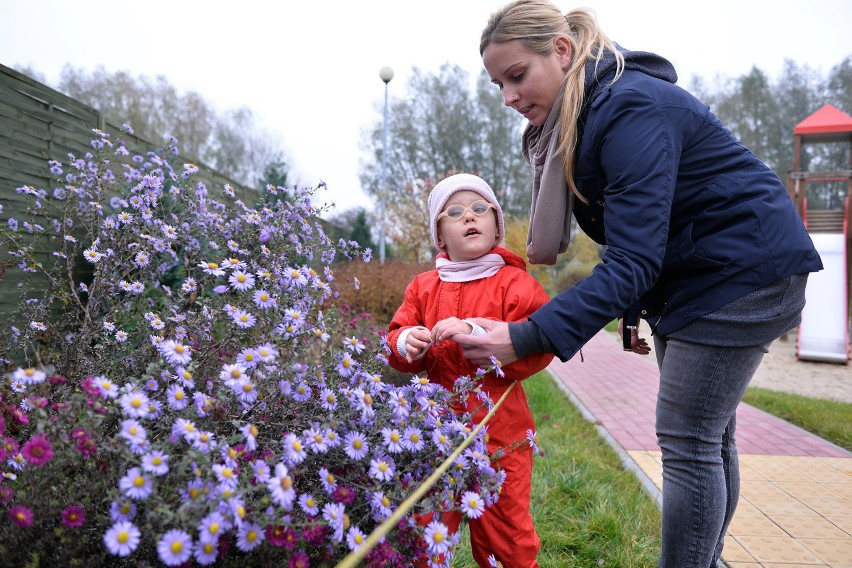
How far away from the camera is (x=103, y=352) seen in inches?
83.5

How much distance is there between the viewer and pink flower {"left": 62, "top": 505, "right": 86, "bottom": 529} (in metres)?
1.08

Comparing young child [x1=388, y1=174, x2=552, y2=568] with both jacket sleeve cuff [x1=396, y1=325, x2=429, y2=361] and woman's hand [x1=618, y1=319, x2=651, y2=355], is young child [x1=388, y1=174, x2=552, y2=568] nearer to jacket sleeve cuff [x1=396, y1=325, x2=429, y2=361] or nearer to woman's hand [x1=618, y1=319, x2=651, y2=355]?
jacket sleeve cuff [x1=396, y1=325, x2=429, y2=361]

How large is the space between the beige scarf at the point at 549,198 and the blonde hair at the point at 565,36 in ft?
0.13

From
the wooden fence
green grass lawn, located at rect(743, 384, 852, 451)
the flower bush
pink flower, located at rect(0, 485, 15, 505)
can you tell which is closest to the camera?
the flower bush

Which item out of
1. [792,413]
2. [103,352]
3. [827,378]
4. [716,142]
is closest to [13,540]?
[103,352]

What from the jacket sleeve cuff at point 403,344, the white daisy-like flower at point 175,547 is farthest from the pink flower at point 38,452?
the jacket sleeve cuff at point 403,344

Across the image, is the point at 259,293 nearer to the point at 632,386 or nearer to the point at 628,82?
the point at 628,82

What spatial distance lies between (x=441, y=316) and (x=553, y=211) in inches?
21.1

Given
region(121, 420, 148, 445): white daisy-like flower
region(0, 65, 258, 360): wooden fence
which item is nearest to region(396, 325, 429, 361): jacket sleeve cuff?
region(121, 420, 148, 445): white daisy-like flower

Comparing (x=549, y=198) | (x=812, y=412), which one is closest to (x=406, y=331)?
(x=549, y=198)

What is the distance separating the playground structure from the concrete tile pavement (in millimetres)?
4085

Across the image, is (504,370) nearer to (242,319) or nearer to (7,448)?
(242,319)

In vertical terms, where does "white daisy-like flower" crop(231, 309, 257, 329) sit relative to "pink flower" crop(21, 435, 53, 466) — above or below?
above

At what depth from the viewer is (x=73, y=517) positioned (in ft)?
3.58
